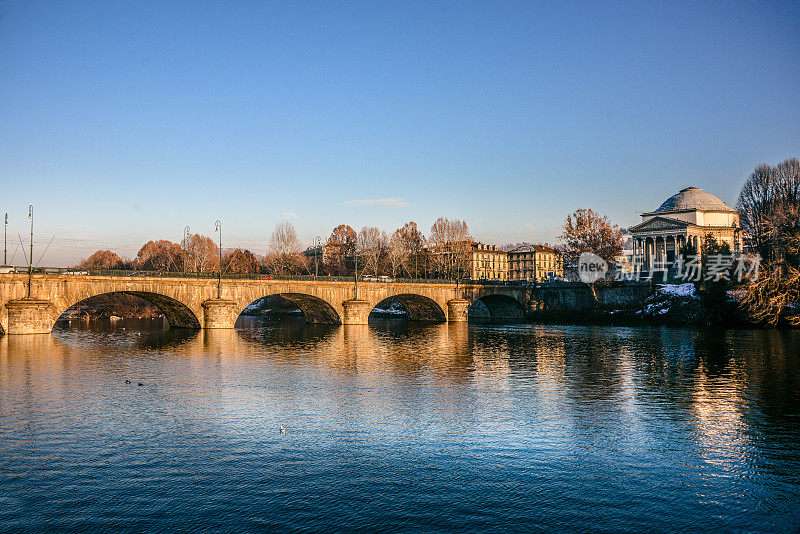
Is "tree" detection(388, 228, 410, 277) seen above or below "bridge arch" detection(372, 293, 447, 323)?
above

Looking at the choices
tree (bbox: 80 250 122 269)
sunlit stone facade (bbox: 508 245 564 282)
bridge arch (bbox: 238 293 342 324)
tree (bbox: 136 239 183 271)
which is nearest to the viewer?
bridge arch (bbox: 238 293 342 324)

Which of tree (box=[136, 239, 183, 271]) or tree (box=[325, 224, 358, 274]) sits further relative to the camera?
tree (box=[136, 239, 183, 271])

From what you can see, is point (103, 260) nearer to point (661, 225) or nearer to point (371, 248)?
point (371, 248)

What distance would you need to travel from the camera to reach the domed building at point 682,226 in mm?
119375

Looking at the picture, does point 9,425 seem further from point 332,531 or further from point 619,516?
point 619,516

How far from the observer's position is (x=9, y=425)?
63.5ft

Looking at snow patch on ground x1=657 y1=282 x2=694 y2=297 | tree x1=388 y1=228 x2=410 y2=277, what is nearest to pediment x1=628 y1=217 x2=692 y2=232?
snow patch on ground x1=657 y1=282 x2=694 y2=297

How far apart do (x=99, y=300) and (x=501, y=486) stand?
4423 inches

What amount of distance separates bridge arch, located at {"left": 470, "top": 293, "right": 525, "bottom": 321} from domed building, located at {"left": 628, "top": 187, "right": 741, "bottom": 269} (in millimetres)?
35968

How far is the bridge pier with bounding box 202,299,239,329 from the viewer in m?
61.2

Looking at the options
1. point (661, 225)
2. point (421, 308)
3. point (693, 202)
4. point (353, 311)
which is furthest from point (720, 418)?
point (693, 202)

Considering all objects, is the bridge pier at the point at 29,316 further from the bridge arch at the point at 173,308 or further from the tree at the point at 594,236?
the tree at the point at 594,236

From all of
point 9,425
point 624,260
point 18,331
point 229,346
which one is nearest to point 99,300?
point 18,331

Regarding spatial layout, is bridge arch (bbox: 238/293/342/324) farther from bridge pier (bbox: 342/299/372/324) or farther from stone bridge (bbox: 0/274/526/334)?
bridge pier (bbox: 342/299/372/324)
